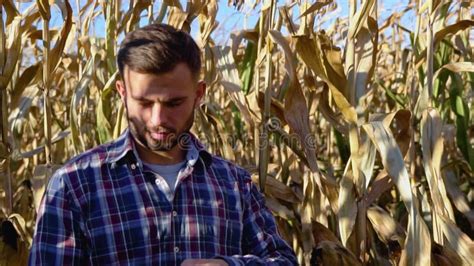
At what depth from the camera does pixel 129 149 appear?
1.24 metres

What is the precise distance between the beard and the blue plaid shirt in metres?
0.03

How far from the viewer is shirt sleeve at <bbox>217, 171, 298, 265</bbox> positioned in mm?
1312

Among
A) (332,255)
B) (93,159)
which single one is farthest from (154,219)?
(332,255)

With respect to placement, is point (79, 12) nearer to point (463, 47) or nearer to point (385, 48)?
point (463, 47)

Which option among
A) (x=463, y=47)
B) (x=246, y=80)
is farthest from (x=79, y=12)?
(x=463, y=47)

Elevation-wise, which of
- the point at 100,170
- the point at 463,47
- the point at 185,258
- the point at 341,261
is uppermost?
the point at 463,47

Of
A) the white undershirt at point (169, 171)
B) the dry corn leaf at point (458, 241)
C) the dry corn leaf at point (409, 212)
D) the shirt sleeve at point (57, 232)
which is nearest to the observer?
the shirt sleeve at point (57, 232)

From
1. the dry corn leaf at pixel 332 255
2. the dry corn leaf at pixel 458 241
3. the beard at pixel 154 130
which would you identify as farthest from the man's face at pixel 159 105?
the dry corn leaf at pixel 458 241

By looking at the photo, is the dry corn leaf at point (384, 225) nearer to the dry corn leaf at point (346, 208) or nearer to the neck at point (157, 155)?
the dry corn leaf at point (346, 208)

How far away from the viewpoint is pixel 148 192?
122cm

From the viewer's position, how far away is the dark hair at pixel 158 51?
119 centimetres

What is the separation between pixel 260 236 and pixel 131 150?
0.91ft

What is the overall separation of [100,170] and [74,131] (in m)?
1.16

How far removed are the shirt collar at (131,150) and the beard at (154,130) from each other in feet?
0.06
